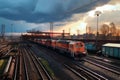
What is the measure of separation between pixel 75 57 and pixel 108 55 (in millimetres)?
7592

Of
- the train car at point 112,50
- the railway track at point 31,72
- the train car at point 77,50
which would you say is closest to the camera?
the railway track at point 31,72

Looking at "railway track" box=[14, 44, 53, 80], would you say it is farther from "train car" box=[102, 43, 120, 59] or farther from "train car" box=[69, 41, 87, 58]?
"train car" box=[102, 43, 120, 59]

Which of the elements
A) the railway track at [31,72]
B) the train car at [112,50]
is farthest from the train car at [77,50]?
the railway track at [31,72]

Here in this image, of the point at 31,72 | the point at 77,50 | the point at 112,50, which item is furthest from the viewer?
the point at 112,50

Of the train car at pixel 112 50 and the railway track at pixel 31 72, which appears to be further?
the train car at pixel 112 50

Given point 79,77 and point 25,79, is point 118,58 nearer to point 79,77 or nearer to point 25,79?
point 79,77

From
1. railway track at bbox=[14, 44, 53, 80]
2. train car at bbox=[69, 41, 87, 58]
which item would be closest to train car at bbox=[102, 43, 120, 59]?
train car at bbox=[69, 41, 87, 58]

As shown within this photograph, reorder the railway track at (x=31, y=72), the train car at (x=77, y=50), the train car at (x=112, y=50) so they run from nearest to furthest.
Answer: the railway track at (x=31, y=72) < the train car at (x=77, y=50) < the train car at (x=112, y=50)

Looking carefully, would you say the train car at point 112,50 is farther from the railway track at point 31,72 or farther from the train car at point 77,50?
the railway track at point 31,72

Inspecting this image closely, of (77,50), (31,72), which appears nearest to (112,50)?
(77,50)

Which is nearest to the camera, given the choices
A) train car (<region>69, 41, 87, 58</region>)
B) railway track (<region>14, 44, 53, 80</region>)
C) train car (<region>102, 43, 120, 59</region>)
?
railway track (<region>14, 44, 53, 80</region>)

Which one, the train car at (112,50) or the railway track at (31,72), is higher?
the train car at (112,50)

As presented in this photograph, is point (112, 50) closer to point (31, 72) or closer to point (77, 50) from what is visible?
point (77, 50)

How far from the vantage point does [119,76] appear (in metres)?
22.7
